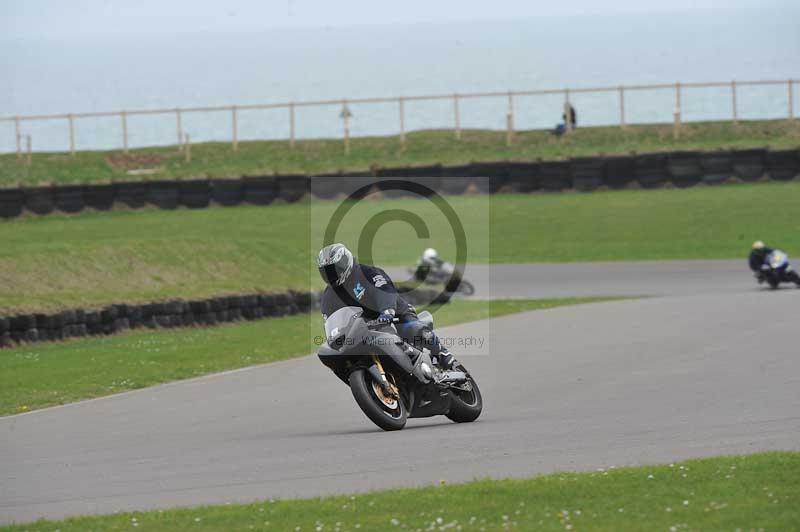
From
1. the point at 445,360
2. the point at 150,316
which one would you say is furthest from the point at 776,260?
the point at 445,360

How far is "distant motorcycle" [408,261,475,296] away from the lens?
A: 90.0 ft

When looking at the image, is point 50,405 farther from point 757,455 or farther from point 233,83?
point 233,83

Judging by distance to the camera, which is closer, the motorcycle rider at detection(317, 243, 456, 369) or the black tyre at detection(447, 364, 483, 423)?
the motorcycle rider at detection(317, 243, 456, 369)

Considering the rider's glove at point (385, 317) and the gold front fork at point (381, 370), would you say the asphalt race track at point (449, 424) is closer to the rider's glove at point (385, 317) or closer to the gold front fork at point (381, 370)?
the gold front fork at point (381, 370)

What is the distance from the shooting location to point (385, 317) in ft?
36.1

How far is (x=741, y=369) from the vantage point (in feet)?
46.7

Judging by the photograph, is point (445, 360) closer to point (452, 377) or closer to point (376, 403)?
point (452, 377)

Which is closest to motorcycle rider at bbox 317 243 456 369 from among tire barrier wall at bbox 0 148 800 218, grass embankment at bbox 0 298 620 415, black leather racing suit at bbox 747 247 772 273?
grass embankment at bbox 0 298 620 415

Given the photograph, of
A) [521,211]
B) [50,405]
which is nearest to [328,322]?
[50,405]

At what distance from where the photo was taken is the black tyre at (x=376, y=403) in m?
10.8

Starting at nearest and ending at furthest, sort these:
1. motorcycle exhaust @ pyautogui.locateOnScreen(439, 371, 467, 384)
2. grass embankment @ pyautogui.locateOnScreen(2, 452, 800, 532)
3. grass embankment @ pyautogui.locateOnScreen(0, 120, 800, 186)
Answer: grass embankment @ pyautogui.locateOnScreen(2, 452, 800, 532), motorcycle exhaust @ pyautogui.locateOnScreen(439, 371, 467, 384), grass embankment @ pyautogui.locateOnScreen(0, 120, 800, 186)

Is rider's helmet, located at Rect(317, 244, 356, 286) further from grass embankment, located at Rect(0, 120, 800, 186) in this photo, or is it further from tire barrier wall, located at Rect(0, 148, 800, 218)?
grass embankment, located at Rect(0, 120, 800, 186)

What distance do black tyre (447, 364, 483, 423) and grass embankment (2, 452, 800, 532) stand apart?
3.17m

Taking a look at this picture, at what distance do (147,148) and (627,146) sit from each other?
1710 cm
